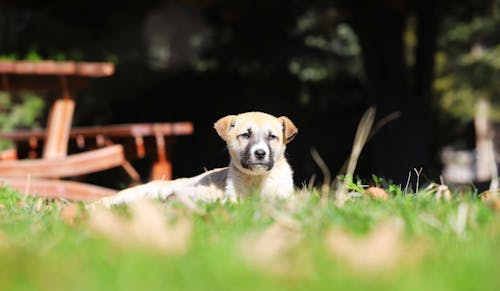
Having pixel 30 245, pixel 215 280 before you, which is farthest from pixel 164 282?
pixel 30 245

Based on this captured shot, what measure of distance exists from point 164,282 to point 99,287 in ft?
0.49

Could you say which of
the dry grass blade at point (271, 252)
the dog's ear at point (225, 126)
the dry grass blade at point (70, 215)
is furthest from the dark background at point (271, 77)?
the dry grass blade at point (271, 252)

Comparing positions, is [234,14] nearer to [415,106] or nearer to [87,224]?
[415,106]

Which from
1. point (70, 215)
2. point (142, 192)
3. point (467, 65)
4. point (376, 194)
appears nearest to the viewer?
point (70, 215)

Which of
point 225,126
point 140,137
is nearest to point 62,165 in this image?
point 140,137

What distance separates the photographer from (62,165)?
25.5ft

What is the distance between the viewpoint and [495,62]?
2338 centimetres

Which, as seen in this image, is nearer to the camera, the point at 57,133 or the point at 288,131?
the point at 288,131

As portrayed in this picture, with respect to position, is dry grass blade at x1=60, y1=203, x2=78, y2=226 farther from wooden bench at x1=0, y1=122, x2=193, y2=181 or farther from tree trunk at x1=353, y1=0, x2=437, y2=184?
tree trunk at x1=353, y1=0, x2=437, y2=184

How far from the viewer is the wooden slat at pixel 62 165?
Answer: 744 cm

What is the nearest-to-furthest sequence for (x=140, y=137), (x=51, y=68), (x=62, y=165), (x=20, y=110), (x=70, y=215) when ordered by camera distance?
(x=70, y=215), (x=62, y=165), (x=51, y=68), (x=140, y=137), (x=20, y=110)

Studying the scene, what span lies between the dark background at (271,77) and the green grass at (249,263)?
28.4ft

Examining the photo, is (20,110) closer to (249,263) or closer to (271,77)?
(271,77)

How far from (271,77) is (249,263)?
1379cm
